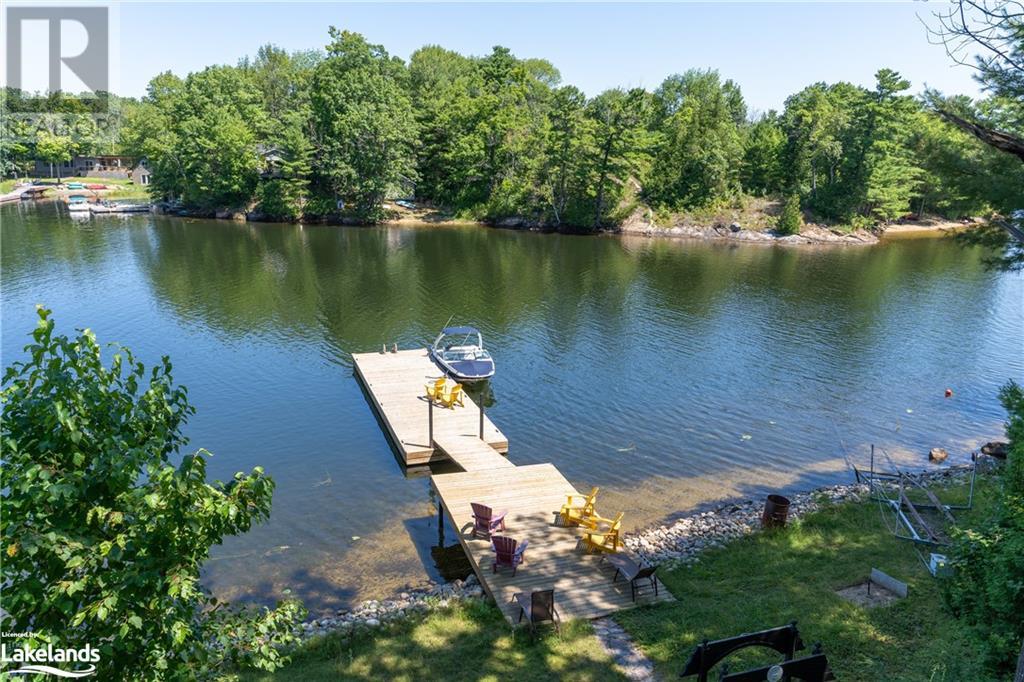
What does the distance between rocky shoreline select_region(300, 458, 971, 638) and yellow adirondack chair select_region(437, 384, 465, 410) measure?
9284mm

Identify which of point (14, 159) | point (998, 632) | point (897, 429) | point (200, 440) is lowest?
point (200, 440)

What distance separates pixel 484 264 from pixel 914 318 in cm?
3015

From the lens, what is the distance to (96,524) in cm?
535

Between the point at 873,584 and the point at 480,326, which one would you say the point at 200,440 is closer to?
the point at 480,326

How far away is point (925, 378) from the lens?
→ 29438 millimetres

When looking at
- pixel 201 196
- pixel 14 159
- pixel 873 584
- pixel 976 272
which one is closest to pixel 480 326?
pixel 873 584

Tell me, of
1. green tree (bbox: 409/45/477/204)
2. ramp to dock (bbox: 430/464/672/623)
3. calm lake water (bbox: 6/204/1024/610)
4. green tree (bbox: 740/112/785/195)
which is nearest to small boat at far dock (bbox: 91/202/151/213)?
calm lake water (bbox: 6/204/1024/610)

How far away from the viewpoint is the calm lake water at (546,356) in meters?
19.4

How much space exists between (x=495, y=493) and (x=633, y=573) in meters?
5.33

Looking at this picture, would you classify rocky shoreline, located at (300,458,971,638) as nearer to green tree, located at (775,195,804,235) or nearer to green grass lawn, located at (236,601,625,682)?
green grass lawn, located at (236,601,625,682)

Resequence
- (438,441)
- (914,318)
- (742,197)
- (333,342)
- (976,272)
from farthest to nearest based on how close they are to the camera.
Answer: (742,197)
(976,272)
(914,318)
(333,342)
(438,441)

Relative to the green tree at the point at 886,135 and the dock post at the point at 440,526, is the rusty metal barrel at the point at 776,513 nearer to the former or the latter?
the dock post at the point at 440,526

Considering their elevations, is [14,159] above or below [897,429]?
above

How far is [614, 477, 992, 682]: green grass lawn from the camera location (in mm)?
9953
